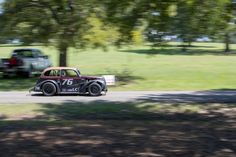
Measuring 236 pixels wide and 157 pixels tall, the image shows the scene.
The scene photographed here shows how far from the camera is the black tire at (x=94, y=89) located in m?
21.4

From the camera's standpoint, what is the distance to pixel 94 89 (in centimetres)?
2152

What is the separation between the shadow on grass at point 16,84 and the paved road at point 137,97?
232 cm

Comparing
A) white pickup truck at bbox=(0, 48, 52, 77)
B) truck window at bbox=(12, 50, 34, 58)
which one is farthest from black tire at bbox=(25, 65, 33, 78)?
truck window at bbox=(12, 50, 34, 58)

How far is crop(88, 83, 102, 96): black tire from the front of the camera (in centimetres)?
2143

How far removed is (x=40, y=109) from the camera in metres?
16.3

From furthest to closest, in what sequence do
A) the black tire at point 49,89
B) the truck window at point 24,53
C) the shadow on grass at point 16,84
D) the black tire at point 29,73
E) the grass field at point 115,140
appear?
the truck window at point 24,53 → the black tire at point 29,73 → the shadow on grass at point 16,84 → the black tire at point 49,89 → the grass field at point 115,140

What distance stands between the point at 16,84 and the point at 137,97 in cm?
872

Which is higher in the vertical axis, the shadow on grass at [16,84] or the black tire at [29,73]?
the black tire at [29,73]

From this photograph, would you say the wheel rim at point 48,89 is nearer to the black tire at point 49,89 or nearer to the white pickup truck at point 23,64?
the black tire at point 49,89

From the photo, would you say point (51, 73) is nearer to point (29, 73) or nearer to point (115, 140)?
point (29, 73)

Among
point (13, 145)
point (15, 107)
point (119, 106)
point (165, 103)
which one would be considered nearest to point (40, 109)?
point (15, 107)

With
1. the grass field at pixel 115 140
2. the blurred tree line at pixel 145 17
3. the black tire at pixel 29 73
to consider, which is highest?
the blurred tree line at pixel 145 17

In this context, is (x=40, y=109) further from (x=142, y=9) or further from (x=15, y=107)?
(x=142, y=9)

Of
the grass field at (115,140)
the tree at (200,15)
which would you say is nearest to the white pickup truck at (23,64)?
the grass field at (115,140)
